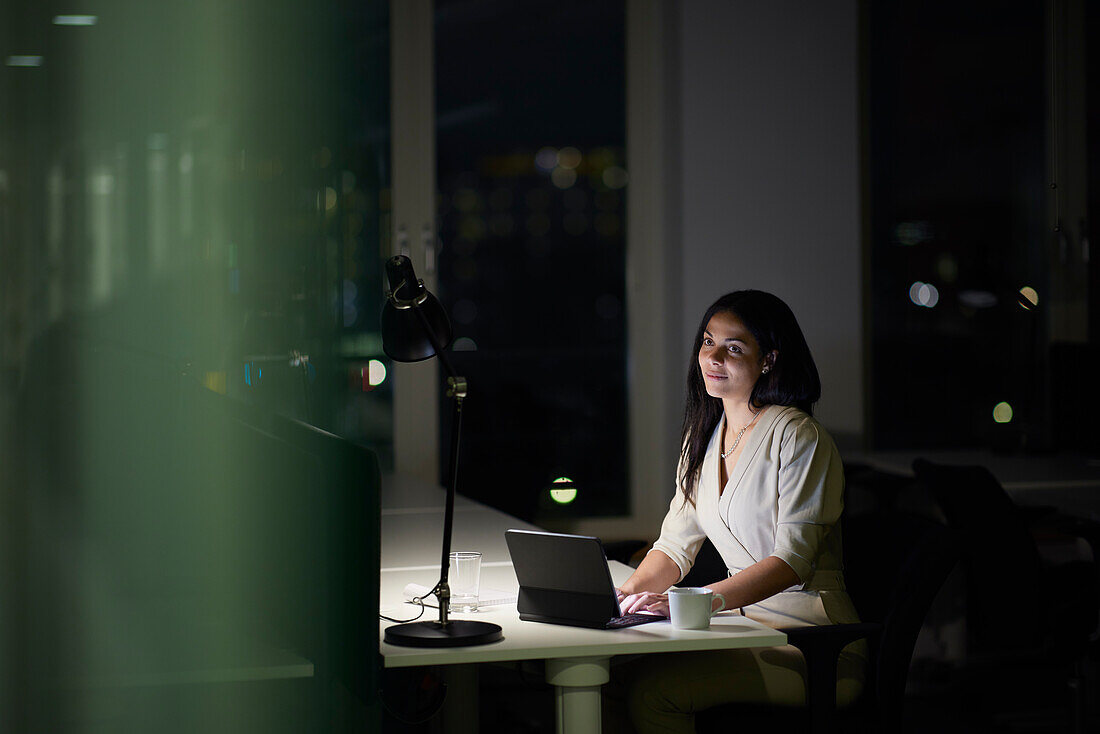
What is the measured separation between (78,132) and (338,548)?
0.69 meters

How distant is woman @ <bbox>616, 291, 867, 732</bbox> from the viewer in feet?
6.24

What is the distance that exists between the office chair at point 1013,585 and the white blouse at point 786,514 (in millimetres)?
948

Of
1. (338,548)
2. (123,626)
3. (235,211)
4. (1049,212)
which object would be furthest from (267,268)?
(1049,212)

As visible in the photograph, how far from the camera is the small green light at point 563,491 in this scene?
14.0ft

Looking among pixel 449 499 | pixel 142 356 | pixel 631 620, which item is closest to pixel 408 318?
pixel 449 499

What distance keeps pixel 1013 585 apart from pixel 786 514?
1.19m

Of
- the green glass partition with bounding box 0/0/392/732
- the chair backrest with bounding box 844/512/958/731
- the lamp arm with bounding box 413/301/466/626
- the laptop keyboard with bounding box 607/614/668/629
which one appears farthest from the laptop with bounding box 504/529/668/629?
the green glass partition with bounding box 0/0/392/732

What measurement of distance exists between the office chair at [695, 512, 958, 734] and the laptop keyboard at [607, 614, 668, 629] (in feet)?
0.71

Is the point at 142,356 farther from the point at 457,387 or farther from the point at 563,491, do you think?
the point at 563,491

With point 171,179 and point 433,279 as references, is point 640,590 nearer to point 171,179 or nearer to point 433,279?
point 171,179

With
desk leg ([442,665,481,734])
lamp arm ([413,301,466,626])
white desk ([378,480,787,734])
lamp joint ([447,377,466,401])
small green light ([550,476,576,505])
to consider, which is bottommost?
Answer: desk leg ([442,665,481,734])

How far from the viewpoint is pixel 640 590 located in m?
2.18

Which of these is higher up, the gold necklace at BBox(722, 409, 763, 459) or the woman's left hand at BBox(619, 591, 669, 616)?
the gold necklace at BBox(722, 409, 763, 459)

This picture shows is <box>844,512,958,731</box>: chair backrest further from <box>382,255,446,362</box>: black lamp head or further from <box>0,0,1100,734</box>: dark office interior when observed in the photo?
<box>382,255,446,362</box>: black lamp head
